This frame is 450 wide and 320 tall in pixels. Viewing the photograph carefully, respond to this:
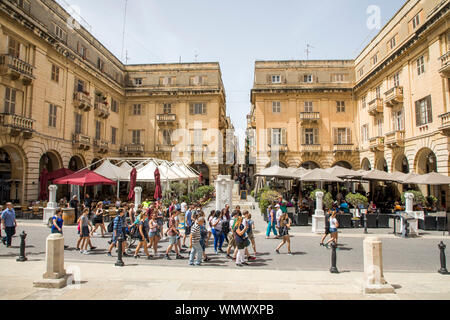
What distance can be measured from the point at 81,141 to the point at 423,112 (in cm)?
2850

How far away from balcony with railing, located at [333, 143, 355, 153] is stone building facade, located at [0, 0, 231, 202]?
13593 millimetres

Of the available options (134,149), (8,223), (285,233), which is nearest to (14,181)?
(8,223)

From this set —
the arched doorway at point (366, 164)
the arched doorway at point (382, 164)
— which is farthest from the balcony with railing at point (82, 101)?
the arched doorway at point (366, 164)

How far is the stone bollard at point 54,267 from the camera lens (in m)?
6.65

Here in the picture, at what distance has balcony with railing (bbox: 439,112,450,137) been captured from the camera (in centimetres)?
1723

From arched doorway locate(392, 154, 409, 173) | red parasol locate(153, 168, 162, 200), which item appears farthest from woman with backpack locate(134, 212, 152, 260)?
arched doorway locate(392, 154, 409, 173)

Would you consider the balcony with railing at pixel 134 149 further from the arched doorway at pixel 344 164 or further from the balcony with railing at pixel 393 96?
the balcony with railing at pixel 393 96

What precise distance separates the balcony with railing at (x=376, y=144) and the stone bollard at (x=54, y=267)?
26730mm

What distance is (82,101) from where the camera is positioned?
2600 centimetres

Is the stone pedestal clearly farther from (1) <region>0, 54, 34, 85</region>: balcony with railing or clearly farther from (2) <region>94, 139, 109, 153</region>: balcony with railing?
(2) <region>94, 139, 109, 153</region>: balcony with railing

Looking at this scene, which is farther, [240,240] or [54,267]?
[240,240]

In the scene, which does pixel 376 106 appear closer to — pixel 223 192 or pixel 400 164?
pixel 400 164

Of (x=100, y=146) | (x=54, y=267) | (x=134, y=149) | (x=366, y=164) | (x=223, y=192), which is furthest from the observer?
(x=134, y=149)

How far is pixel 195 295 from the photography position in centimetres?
618
